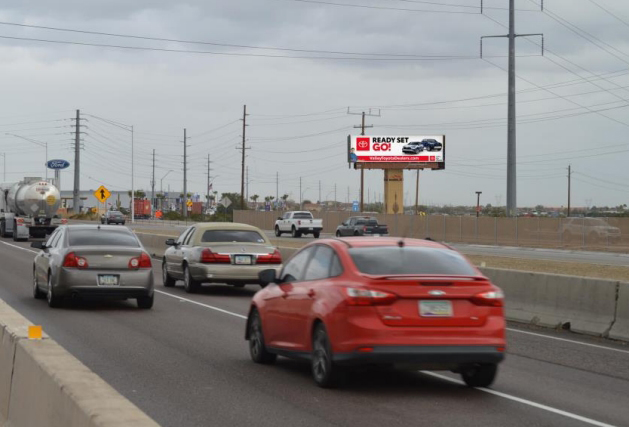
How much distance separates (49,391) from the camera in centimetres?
630

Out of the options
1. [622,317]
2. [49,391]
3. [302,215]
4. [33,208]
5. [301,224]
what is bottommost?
[622,317]

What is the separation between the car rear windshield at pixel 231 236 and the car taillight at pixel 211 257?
1.77 ft

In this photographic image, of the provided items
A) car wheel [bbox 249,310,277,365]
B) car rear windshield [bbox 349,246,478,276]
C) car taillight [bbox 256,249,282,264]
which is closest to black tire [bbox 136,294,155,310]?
car taillight [bbox 256,249,282,264]

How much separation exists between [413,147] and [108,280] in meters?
80.5

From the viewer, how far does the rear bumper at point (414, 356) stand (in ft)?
32.3

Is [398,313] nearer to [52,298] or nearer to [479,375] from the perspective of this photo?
[479,375]

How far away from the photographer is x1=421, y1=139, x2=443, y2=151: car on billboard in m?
97.7

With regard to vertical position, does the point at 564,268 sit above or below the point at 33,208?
below

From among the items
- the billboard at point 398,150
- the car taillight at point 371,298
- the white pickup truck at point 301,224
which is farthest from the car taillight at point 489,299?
the billboard at point 398,150

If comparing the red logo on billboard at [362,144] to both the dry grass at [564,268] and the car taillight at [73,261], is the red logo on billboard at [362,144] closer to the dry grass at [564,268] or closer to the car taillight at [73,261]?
the dry grass at [564,268]

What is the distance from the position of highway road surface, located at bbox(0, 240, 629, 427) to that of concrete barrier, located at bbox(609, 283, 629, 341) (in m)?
0.27

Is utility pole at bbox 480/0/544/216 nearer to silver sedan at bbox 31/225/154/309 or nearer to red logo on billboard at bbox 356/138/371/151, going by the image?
silver sedan at bbox 31/225/154/309

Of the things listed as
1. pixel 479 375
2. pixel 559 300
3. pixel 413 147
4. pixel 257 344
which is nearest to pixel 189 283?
pixel 559 300

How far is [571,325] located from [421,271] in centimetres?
775
